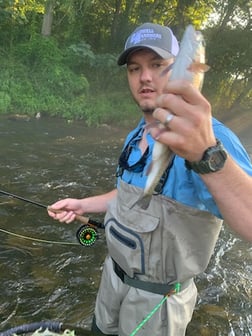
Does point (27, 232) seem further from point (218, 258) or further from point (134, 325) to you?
point (134, 325)

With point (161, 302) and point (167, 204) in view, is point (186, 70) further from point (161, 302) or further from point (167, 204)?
point (161, 302)

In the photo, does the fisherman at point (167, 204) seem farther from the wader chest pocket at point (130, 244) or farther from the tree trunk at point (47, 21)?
the tree trunk at point (47, 21)

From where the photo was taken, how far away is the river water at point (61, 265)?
166 inches

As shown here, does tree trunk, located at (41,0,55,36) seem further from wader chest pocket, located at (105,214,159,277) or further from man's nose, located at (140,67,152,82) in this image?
wader chest pocket, located at (105,214,159,277)

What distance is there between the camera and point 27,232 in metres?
5.62

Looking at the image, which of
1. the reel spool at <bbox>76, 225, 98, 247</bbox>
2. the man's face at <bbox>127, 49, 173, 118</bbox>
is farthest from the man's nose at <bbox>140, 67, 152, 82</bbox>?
the reel spool at <bbox>76, 225, 98, 247</bbox>

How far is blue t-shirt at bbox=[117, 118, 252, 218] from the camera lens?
1791 millimetres

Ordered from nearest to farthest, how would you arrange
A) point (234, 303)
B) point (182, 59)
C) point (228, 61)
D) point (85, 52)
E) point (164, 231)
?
point (182, 59), point (164, 231), point (234, 303), point (85, 52), point (228, 61)

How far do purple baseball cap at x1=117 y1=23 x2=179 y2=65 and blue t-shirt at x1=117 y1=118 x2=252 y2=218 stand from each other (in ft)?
2.00

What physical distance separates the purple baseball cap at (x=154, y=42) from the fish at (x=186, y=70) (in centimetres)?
88

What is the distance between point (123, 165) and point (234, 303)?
10.3ft

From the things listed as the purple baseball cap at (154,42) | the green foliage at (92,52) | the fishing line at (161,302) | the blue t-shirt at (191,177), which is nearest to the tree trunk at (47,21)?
the green foliage at (92,52)

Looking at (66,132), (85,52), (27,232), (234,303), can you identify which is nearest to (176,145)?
(234,303)

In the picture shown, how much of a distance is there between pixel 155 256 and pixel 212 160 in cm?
89
